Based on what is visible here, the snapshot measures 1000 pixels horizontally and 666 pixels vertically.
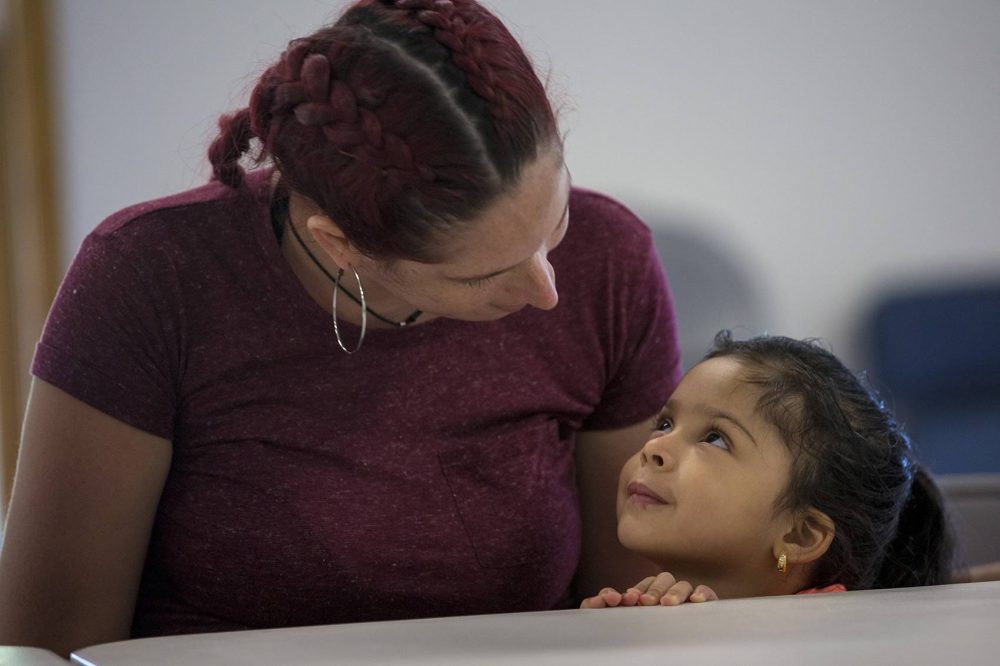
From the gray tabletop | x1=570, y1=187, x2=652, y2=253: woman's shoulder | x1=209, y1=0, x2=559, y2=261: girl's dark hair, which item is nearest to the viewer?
the gray tabletop

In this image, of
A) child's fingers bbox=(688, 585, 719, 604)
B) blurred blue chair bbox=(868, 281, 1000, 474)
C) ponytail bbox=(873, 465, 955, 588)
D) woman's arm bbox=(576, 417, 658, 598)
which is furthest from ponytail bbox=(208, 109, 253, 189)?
blurred blue chair bbox=(868, 281, 1000, 474)

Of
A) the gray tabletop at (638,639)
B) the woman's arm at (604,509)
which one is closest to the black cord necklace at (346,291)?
the woman's arm at (604,509)

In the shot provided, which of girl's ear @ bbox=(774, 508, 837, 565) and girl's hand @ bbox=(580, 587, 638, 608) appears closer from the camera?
girl's hand @ bbox=(580, 587, 638, 608)

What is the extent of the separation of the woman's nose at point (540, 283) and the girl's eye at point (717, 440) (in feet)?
0.89

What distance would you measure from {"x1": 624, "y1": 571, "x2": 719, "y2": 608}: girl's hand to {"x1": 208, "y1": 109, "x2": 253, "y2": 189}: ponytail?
558 millimetres

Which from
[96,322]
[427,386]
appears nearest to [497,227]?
[427,386]

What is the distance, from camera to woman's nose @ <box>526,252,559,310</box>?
1.06m

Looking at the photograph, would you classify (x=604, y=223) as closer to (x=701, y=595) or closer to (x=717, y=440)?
(x=717, y=440)

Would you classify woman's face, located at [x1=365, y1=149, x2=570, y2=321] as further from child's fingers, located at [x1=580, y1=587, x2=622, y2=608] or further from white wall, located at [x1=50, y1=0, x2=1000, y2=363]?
white wall, located at [x1=50, y1=0, x2=1000, y2=363]

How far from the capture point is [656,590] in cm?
110

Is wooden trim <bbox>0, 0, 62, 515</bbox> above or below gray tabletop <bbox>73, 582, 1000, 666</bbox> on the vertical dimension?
below

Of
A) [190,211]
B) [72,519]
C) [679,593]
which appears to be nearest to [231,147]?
[190,211]

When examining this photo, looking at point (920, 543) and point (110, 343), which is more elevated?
point (110, 343)

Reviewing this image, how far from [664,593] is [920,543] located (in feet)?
1.29
